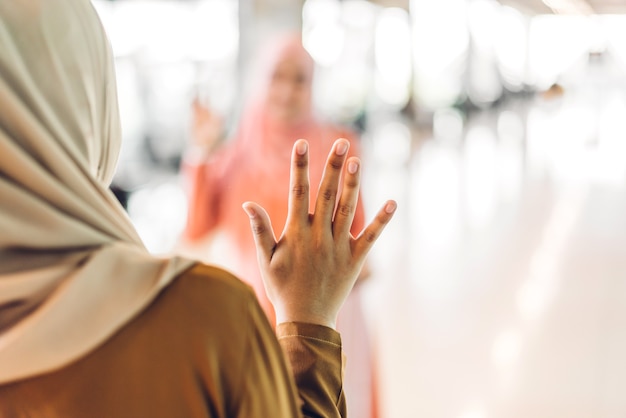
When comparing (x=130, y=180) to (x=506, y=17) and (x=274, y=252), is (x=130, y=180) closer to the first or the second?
(x=274, y=252)

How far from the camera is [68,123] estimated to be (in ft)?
2.49

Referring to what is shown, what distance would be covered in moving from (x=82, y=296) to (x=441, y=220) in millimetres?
7004

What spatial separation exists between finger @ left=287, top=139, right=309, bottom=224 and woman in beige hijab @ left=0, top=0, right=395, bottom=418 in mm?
179

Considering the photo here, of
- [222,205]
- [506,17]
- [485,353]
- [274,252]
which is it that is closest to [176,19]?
[485,353]

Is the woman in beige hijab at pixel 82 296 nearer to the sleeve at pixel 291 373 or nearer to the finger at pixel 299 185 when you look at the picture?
the sleeve at pixel 291 373

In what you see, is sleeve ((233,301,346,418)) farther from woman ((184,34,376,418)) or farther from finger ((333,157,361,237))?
woman ((184,34,376,418))

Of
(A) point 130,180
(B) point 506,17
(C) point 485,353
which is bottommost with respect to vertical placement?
(C) point 485,353

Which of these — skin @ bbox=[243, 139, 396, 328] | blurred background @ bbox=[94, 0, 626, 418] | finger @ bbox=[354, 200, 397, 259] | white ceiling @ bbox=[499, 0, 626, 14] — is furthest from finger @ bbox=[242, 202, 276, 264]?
white ceiling @ bbox=[499, 0, 626, 14]

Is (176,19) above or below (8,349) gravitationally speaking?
above

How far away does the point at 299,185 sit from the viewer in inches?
34.1

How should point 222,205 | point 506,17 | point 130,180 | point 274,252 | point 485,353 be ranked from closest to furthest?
point 274,252 < point 222,205 < point 485,353 < point 130,180 < point 506,17

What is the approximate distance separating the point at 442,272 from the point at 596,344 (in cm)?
164

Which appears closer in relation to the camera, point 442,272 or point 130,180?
point 442,272

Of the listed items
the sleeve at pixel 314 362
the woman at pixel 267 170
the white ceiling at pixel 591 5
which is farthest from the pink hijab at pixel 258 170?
the white ceiling at pixel 591 5
